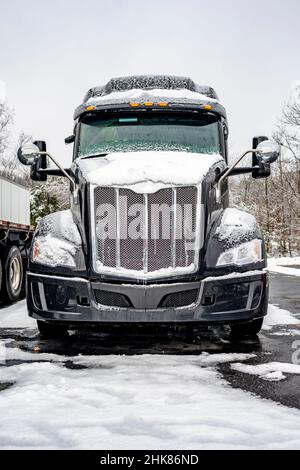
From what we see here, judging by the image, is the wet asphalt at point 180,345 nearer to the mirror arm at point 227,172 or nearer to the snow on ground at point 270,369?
the snow on ground at point 270,369

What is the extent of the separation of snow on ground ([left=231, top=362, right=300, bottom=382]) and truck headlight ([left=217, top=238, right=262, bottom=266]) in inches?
39.0

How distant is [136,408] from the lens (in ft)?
10.3

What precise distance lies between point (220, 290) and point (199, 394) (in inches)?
57.5

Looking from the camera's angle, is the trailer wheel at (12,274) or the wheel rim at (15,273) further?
the wheel rim at (15,273)

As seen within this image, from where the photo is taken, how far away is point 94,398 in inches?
133

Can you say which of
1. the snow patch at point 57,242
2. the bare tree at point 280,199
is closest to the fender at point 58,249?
the snow patch at point 57,242

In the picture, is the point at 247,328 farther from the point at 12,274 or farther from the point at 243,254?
the point at 12,274

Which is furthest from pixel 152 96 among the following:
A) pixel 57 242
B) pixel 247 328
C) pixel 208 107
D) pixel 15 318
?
pixel 15 318

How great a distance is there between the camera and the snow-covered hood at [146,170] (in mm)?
4945

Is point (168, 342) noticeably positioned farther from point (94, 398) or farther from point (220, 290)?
point (94, 398)

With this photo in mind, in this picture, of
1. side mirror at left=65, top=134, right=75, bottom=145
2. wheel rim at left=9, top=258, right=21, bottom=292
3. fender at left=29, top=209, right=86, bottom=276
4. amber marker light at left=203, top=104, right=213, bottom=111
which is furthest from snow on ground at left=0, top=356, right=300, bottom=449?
wheel rim at left=9, top=258, right=21, bottom=292

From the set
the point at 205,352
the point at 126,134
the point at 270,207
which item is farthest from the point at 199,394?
the point at 270,207

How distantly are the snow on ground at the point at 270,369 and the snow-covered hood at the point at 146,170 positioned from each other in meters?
1.81

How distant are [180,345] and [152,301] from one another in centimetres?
78
